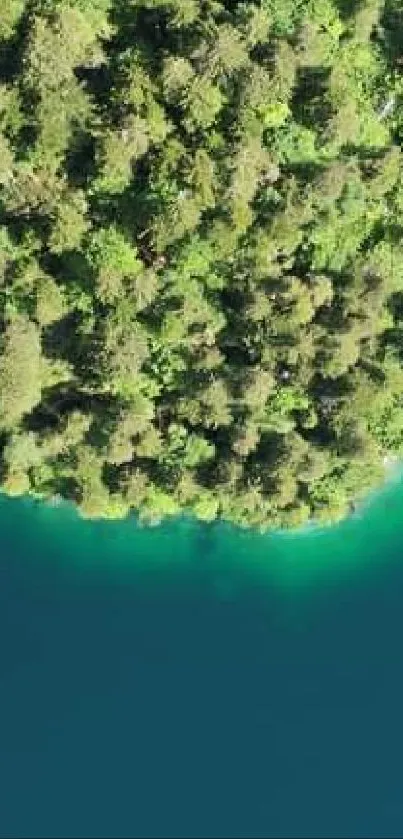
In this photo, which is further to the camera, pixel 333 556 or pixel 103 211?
pixel 333 556

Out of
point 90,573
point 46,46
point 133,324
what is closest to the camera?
point 46,46

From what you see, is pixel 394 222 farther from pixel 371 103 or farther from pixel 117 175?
pixel 117 175

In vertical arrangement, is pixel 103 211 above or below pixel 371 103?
below

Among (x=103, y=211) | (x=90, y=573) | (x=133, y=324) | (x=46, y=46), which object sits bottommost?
(x=90, y=573)

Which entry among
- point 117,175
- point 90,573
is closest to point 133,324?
point 117,175

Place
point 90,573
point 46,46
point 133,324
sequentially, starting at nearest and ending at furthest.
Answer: point 46,46 < point 133,324 < point 90,573

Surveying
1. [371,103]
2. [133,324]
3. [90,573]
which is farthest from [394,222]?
[90,573]
